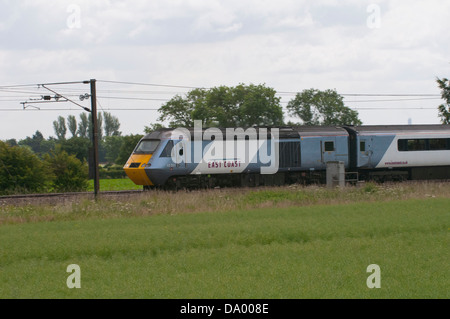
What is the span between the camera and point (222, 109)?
78.1m

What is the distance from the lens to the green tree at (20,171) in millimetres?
36531

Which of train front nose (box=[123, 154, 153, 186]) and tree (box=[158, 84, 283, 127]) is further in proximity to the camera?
tree (box=[158, 84, 283, 127])

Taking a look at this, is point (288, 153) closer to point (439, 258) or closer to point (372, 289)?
point (439, 258)

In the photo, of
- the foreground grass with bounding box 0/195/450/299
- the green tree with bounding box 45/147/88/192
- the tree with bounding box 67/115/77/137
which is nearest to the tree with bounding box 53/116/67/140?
the tree with bounding box 67/115/77/137

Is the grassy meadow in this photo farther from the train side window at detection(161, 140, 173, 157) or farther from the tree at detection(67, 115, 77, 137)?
the tree at detection(67, 115, 77, 137)

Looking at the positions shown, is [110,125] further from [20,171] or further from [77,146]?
[20,171]

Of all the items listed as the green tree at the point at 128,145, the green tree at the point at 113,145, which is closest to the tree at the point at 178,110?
the green tree at the point at 128,145

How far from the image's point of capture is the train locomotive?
29375 mm

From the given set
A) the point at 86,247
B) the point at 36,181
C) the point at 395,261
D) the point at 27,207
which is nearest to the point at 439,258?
the point at 395,261

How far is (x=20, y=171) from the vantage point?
3706 centimetres

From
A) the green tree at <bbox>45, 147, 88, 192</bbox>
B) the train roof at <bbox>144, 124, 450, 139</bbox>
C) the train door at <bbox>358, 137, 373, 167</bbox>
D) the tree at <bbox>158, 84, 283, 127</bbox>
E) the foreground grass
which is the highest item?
the tree at <bbox>158, 84, 283, 127</bbox>

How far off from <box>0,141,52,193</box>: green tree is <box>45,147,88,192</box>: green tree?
6.98ft

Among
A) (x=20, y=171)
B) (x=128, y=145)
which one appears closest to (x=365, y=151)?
(x=20, y=171)

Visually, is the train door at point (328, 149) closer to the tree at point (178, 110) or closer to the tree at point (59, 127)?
the tree at point (178, 110)
